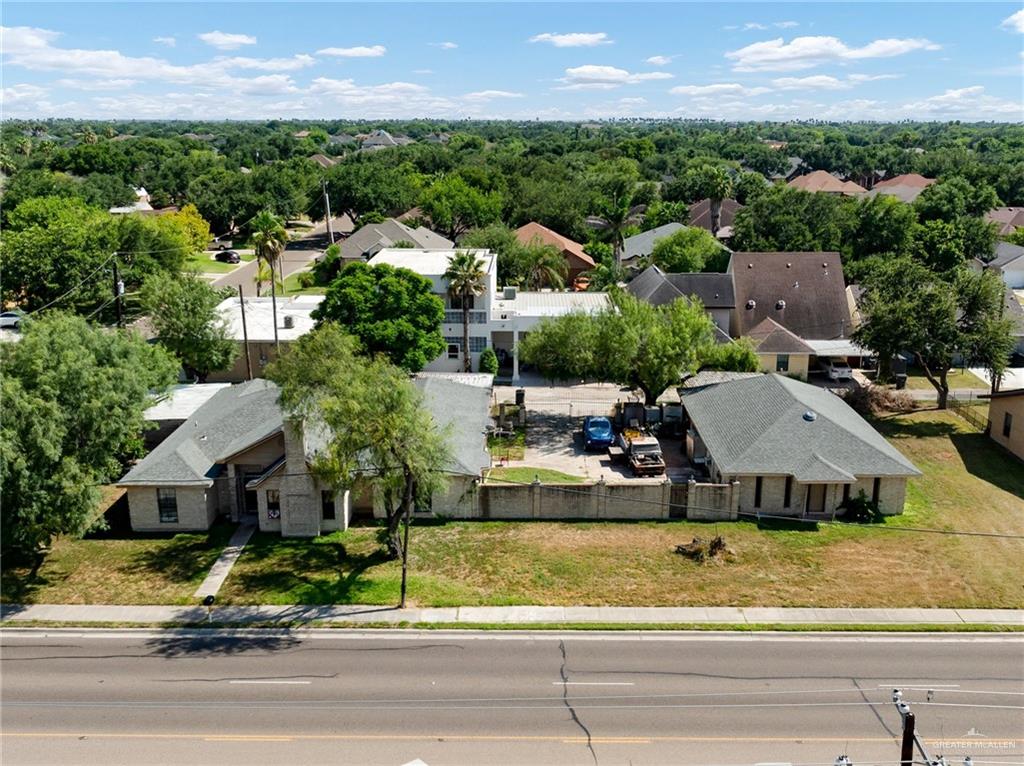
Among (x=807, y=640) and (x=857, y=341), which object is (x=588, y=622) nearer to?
(x=807, y=640)

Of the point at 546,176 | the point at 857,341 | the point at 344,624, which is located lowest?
the point at 344,624

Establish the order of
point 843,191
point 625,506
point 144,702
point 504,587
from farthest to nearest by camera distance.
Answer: point 843,191 < point 625,506 < point 504,587 < point 144,702

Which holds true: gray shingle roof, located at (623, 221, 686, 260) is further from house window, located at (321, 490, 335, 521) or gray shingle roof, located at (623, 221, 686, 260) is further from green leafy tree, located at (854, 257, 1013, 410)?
house window, located at (321, 490, 335, 521)

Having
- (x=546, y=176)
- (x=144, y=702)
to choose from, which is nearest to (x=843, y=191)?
(x=546, y=176)

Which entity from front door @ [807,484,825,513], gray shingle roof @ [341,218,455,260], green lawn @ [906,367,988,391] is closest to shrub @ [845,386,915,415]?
green lawn @ [906,367,988,391]

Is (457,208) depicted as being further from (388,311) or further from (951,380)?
(951,380)

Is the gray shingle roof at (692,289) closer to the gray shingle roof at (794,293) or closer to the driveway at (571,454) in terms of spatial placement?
the gray shingle roof at (794,293)

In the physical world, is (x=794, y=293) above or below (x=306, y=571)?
above

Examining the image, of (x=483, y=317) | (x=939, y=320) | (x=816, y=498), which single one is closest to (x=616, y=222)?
(x=483, y=317)
